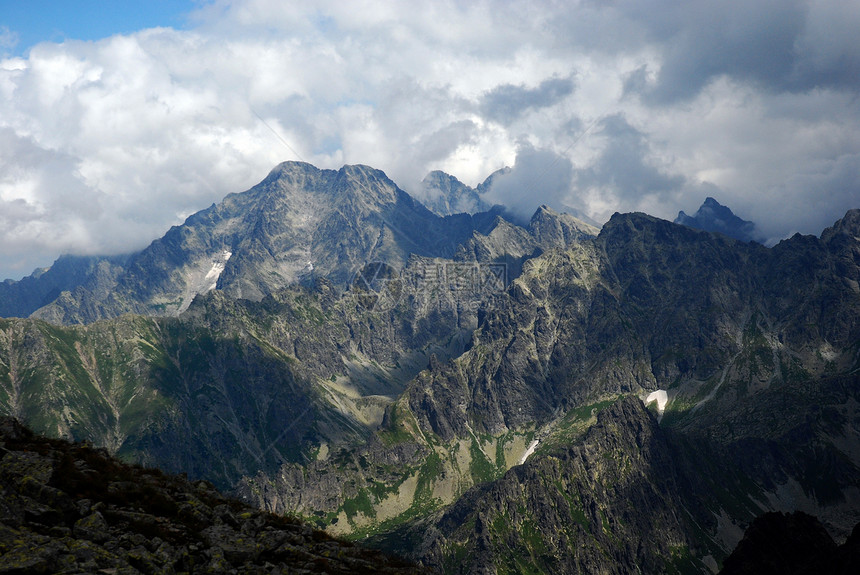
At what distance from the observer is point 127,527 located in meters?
36.9

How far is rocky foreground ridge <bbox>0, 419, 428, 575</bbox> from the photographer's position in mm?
31328

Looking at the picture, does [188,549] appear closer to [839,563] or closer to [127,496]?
[127,496]

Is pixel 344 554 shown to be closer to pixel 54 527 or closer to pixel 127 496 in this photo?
pixel 127 496

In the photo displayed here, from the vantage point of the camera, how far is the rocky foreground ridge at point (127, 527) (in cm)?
3133

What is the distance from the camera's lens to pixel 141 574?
32094 millimetres

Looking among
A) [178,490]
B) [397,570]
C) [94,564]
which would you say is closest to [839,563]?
[397,570]

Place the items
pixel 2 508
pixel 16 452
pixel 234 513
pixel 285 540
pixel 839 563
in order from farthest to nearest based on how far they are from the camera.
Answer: pixel 839 563 < pixel 234 513 < pixel 285 540 < pixel 16 452 < pixel 2 508

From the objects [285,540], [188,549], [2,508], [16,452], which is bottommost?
[285,540]

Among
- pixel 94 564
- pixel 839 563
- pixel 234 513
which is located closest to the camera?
pixel 94 564

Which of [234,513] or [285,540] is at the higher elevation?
[234,513]

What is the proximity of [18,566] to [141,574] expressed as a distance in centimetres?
649

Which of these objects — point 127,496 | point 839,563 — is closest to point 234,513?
point 127,496

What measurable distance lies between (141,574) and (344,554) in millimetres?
17458

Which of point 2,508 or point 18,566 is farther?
point 2,508
